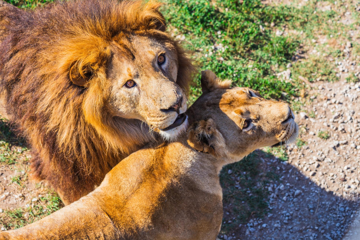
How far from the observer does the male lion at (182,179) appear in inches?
123

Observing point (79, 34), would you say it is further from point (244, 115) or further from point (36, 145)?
point (244, 115)

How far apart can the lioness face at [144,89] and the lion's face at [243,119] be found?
1.49ft

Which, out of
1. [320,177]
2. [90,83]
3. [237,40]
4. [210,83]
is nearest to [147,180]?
[90,83]

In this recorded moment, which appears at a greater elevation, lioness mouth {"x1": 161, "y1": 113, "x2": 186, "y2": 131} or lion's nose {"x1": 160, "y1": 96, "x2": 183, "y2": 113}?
lion's nose {"x1": 160, "y1": 96, "x2": 183, "y2": 113}

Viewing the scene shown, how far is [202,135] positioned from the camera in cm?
310

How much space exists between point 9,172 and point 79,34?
282cm

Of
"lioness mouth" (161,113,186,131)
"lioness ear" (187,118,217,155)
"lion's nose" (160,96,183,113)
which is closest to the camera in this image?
"lion's nose" (160,96,183,113)

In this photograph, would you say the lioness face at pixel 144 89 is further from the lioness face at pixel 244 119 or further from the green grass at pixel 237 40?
the green grass at pixel 237 40

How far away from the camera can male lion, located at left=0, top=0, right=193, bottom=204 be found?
2889 mm

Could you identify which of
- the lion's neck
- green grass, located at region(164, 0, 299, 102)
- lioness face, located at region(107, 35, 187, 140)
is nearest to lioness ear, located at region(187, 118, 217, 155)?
lioness face, located at region(107, 35, 187, 140)

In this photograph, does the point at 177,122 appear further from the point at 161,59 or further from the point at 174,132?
the point at 161,59

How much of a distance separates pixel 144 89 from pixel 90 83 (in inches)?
17.9

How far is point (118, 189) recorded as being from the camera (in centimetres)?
328

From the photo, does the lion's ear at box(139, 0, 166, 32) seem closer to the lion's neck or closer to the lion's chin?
the lion's chin
